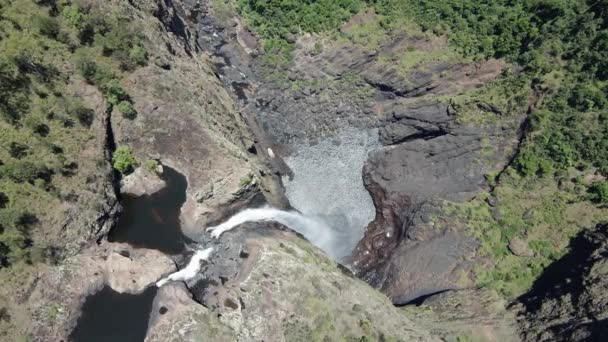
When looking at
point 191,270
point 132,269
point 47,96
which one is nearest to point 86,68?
point 47,96

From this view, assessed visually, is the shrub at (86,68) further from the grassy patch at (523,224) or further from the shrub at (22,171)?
the grassy patch at (523,224)

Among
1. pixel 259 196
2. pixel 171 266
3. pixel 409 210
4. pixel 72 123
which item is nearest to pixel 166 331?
pixel 171 266

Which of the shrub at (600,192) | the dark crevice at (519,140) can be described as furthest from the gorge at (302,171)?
the shrub at (600,192)

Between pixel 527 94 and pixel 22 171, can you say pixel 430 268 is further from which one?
pixel 22 171

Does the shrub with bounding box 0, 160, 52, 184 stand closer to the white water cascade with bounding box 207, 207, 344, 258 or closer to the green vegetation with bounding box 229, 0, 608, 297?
the white water cascade with bounding box 207, 207, 344, 258

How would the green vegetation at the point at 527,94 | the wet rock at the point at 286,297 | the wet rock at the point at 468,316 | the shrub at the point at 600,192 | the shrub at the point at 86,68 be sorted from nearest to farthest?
the wet rock at the point at 286,297
the wet rock at the point at 468,316
the shrub at the point at 600,192
the shrub at the point at 86,68
the green vegetation at the point at 527,94

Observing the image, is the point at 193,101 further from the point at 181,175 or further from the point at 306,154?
the point at 306,154
